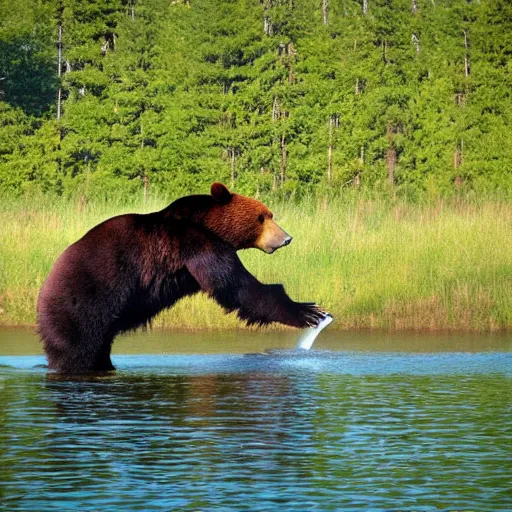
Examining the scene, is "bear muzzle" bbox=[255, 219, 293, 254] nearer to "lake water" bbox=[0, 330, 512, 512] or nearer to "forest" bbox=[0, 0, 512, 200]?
"lake water" bbox=[0, 330, 512, 512]

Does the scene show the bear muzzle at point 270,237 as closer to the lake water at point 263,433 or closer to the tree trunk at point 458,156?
the lake water at point 263,433

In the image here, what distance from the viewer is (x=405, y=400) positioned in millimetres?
7758

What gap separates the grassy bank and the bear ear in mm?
4523

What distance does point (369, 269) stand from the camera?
15.0m

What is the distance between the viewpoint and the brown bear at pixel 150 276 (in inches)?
348

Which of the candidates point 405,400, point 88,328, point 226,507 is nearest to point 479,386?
point 405,400

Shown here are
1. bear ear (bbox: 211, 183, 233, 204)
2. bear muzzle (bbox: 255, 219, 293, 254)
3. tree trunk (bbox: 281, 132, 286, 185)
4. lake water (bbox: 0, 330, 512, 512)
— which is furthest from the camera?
tree trunk (bbox: 281, 132, 286, 185)

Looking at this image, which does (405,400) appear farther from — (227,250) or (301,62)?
(301,62)

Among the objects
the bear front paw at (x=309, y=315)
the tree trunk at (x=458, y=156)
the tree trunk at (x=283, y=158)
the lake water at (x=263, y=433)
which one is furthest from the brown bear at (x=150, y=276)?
the tree trunk at (x=458, y=156)

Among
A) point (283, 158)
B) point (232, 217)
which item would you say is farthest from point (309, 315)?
point (283, 158)

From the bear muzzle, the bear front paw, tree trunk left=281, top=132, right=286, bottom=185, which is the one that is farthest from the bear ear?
tree trunk left=281, top=132, right=286, bottom=185

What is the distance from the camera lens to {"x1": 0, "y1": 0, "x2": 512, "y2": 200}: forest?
3391 centimetres

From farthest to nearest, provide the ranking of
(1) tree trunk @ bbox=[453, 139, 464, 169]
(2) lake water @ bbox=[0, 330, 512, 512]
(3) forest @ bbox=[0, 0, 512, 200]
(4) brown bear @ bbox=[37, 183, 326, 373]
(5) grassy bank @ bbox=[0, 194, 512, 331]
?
(1) tree trunk @ bbox=[453, 139, 464, 169], (3) forest @ bbox=[0, 0, 512, 200], (5) grassy bank @ bbox=[0, 194, 512, 331], (4) brown bear @ bbox=[37, 183, 326, 373], (2) lake water @ bbox=[0, 330, 512, 512]

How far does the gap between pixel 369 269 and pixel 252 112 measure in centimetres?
2024
